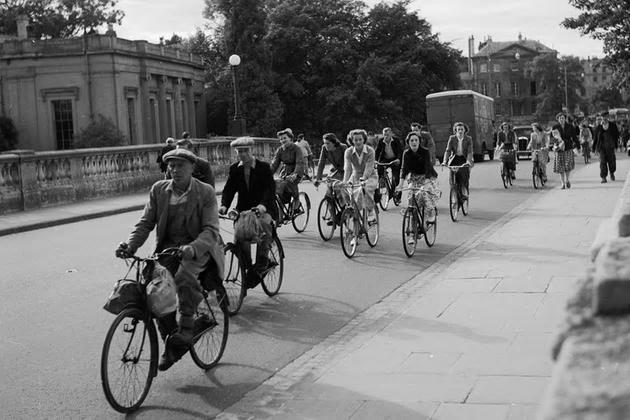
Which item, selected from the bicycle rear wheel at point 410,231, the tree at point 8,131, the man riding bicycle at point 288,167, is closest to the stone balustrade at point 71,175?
the man riding bicycle at point 288,167

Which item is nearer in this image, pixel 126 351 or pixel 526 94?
pixel 126 351

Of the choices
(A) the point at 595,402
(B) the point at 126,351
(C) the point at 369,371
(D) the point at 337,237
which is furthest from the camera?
(D) the point at 337,237

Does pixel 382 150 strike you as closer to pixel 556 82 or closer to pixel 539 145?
pixel 539 145

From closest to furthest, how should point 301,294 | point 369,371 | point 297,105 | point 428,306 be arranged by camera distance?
point 369,371
point 428,306
point 301,294
point 297,105

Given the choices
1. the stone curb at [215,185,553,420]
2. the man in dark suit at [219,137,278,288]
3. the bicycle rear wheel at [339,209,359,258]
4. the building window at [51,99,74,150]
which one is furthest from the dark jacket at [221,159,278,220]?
the building window at [51,99,74,150]

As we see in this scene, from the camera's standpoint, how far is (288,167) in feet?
54.4

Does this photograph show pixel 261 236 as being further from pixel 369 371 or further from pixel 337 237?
pixel 337 237

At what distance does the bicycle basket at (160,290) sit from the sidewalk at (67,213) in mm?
14518

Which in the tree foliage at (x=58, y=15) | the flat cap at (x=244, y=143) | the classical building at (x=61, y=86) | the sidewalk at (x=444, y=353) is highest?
the tree foliage at (x=58, y=15)

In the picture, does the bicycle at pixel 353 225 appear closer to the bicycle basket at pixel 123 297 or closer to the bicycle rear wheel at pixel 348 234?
the bicycle rear wheel at pixel 348 234

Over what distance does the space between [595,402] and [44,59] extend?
184 feet

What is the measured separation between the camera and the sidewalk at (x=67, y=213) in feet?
68.8

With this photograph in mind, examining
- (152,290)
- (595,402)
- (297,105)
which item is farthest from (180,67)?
(595,402)

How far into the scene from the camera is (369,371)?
663 centimetres
